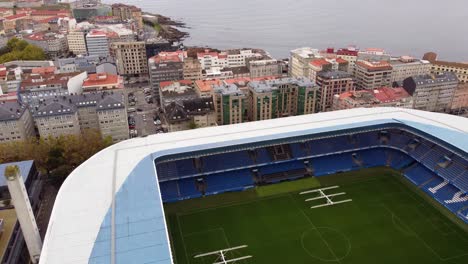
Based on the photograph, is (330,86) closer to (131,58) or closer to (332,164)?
(332,164)

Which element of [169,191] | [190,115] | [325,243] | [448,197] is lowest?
[325,243]

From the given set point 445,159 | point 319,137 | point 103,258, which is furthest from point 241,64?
point 103,258

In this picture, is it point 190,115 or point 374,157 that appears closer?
point 374,157

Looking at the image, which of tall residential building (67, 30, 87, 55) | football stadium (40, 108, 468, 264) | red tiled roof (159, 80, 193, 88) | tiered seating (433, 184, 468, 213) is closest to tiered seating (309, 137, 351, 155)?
football stadium (40, 108, 468, 264)

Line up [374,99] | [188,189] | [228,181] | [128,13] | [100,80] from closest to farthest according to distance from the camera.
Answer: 1. [188,189]
2. [228,181]
3. [374,99]
4. [100,80]
5. [128,13]

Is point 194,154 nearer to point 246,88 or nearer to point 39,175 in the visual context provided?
point 39,175

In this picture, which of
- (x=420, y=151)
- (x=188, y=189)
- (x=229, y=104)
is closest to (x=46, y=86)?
(x=229, y=104)

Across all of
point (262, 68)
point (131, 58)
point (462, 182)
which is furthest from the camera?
point (131, 58)
